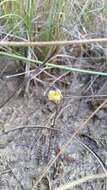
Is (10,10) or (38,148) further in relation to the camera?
(10,10)

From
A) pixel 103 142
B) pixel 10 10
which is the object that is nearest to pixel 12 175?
pixel 103 142

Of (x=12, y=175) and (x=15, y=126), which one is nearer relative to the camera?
(x=12, y=175)

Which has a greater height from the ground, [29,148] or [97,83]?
[97,83]

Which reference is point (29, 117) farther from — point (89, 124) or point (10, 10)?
point (10, 10)

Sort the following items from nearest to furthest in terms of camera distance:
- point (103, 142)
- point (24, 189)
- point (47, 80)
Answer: point (24, 189) → point (103, 142) → point (47, 80)

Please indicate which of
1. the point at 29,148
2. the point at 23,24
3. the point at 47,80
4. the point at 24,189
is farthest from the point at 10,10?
the point at 24,189

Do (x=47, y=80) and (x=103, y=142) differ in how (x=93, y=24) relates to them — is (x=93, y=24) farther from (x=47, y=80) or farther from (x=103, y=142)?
(x=103, y=142)

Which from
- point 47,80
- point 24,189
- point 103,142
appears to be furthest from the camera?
point 47,80

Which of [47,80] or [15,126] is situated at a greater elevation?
[47,80]

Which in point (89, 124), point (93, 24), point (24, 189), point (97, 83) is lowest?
point (24, 189)
